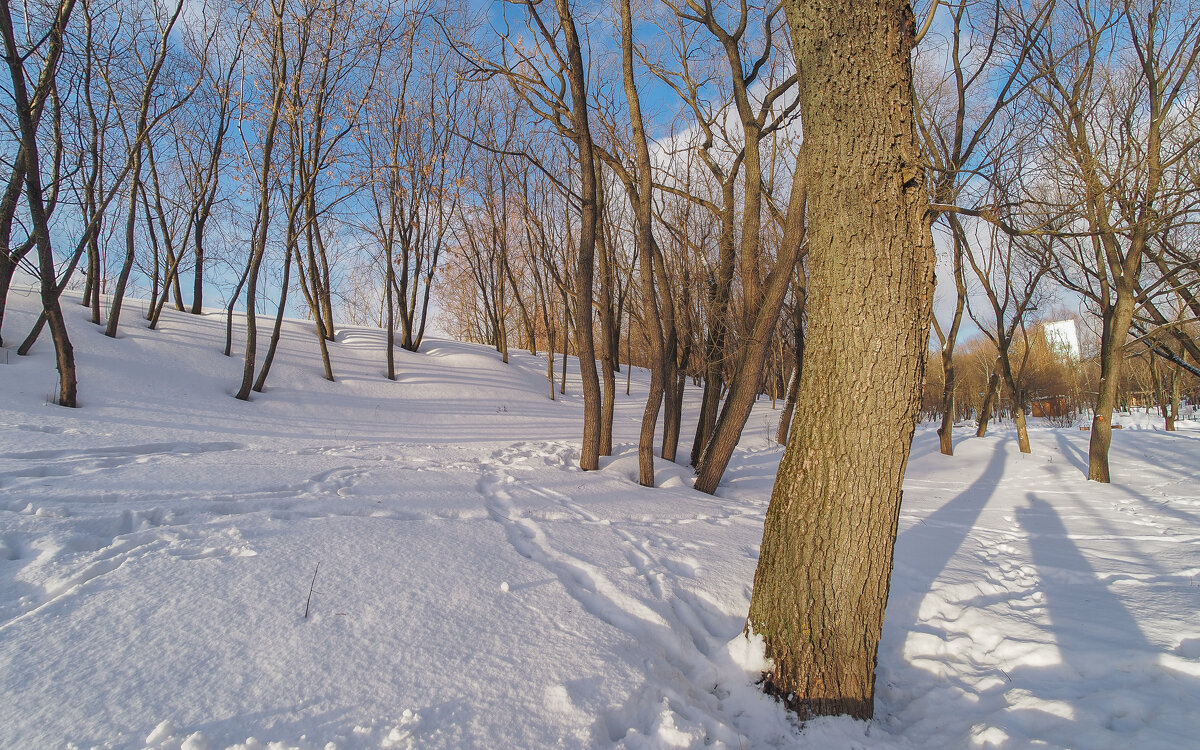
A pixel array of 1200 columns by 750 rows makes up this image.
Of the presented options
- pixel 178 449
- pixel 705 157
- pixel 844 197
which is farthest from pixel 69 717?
pixel 705 157

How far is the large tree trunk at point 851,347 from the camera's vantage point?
2207mm

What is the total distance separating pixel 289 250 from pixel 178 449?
5130 mm

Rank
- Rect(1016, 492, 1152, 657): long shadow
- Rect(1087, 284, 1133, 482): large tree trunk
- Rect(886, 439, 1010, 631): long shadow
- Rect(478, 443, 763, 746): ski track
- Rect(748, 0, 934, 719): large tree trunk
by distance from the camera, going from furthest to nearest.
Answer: Rect(1087, 284, 1133, 482): large tree trunk, Rect(886, 439, 1010, 631): long shadow, Rect(1016, 492, 1152, 657): long shadow, Rect(748, 0, 934, 719): large tree trunk, Rect(478, 443, 763, 746): ski track

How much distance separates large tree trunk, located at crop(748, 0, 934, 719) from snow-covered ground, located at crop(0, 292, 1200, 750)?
0.29 m

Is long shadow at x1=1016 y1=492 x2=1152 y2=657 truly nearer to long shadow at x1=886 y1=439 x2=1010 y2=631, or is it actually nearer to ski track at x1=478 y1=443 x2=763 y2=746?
long shadow at x1=886 y1=439 x2=1010 y2=631

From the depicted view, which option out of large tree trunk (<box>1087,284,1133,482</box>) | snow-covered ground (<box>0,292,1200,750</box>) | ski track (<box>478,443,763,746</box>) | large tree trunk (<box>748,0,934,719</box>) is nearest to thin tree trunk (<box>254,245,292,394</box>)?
snow-covered ground (<box>0,292,1200,750</box>)

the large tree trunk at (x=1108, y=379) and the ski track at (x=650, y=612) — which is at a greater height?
the large tree trunk at (x=1108, y=379)

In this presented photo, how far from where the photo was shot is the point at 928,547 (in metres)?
4.59

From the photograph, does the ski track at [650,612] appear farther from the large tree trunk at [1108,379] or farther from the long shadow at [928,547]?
the large tree trunk at [1108,379]

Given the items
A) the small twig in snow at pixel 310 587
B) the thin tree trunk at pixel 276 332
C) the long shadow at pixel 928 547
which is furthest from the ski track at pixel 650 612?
the thin tree trunk at pixel 276 332

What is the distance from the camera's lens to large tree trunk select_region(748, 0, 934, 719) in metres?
2.21

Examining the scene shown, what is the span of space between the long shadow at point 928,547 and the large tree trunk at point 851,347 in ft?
4.00

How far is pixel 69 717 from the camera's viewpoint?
1.54m

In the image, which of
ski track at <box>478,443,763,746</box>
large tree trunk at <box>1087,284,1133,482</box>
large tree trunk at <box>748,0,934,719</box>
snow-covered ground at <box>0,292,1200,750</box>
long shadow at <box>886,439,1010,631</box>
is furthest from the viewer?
large tree trunk at <box>1087,284,1133,482</box>
